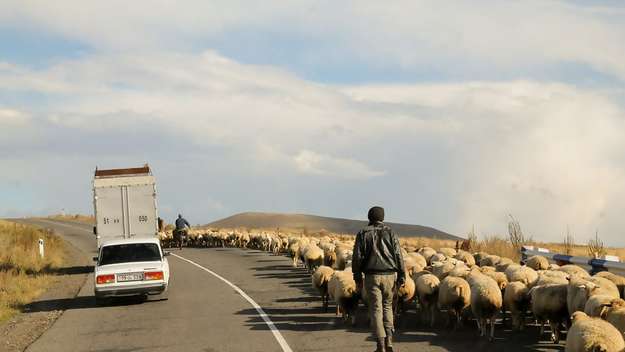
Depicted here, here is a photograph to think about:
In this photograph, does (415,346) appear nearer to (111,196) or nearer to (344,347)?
(344,347)

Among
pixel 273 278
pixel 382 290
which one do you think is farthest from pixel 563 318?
pixel 273 278

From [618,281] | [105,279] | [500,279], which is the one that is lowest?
[618,281]

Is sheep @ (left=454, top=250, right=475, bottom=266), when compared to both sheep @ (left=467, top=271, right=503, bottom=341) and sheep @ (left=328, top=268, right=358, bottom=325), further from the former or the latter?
sheep @ (left=467, top=271, right=503, bottom=341)

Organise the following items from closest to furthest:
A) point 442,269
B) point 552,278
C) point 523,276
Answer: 1. point 552,278
2. point 523,276
3. point 442,269

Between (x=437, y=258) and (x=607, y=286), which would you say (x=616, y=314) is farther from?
(x=437, y=258)

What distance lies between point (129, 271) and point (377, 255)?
9433mm

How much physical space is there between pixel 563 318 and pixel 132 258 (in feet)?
37.7

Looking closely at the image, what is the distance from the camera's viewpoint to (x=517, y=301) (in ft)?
46.3

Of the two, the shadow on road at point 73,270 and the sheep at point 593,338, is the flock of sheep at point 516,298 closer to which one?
the sheep at point 593,338

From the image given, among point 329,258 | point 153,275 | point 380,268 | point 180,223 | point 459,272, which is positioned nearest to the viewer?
point 380,268

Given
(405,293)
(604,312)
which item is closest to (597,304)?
(604,312)

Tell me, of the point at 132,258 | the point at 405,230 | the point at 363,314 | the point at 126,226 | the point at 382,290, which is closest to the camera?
the point at 382,290

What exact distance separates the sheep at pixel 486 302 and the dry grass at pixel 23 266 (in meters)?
11.6

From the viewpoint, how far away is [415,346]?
1283 centimetres
